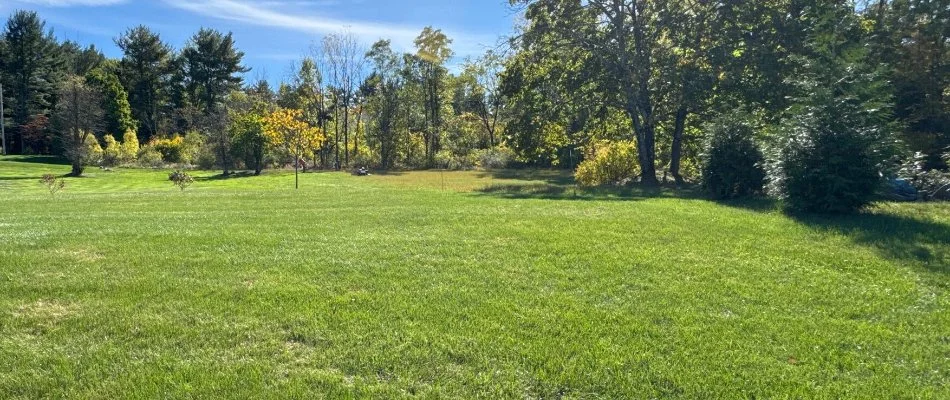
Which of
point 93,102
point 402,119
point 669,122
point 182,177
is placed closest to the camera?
point 182,177

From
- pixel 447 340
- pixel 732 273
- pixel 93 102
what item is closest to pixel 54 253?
pixel 447 340

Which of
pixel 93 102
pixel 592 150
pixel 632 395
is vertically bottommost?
pixel 632 395

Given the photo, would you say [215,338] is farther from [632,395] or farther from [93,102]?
[93,102]

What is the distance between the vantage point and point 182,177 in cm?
1852

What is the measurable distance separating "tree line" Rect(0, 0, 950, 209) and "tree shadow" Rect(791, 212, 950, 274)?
2.65 feet

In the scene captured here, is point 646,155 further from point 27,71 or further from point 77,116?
point 27,71

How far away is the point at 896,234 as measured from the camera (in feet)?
22.2

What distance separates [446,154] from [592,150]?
17374 mm

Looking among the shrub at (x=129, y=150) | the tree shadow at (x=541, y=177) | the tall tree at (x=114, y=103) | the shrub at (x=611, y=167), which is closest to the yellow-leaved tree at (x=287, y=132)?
the tree shadow at (x=541, y=177)

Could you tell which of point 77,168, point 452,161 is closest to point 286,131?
point 77,168

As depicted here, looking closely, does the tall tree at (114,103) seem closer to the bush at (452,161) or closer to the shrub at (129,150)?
the shrub at (129,150)

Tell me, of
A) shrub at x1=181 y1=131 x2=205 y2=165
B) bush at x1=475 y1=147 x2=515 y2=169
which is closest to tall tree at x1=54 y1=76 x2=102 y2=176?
shrub at x1=181 y1=131 x2=205 y2=165

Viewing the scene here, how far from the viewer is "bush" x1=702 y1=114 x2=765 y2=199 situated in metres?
11.5

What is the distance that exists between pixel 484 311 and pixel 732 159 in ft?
30.8
